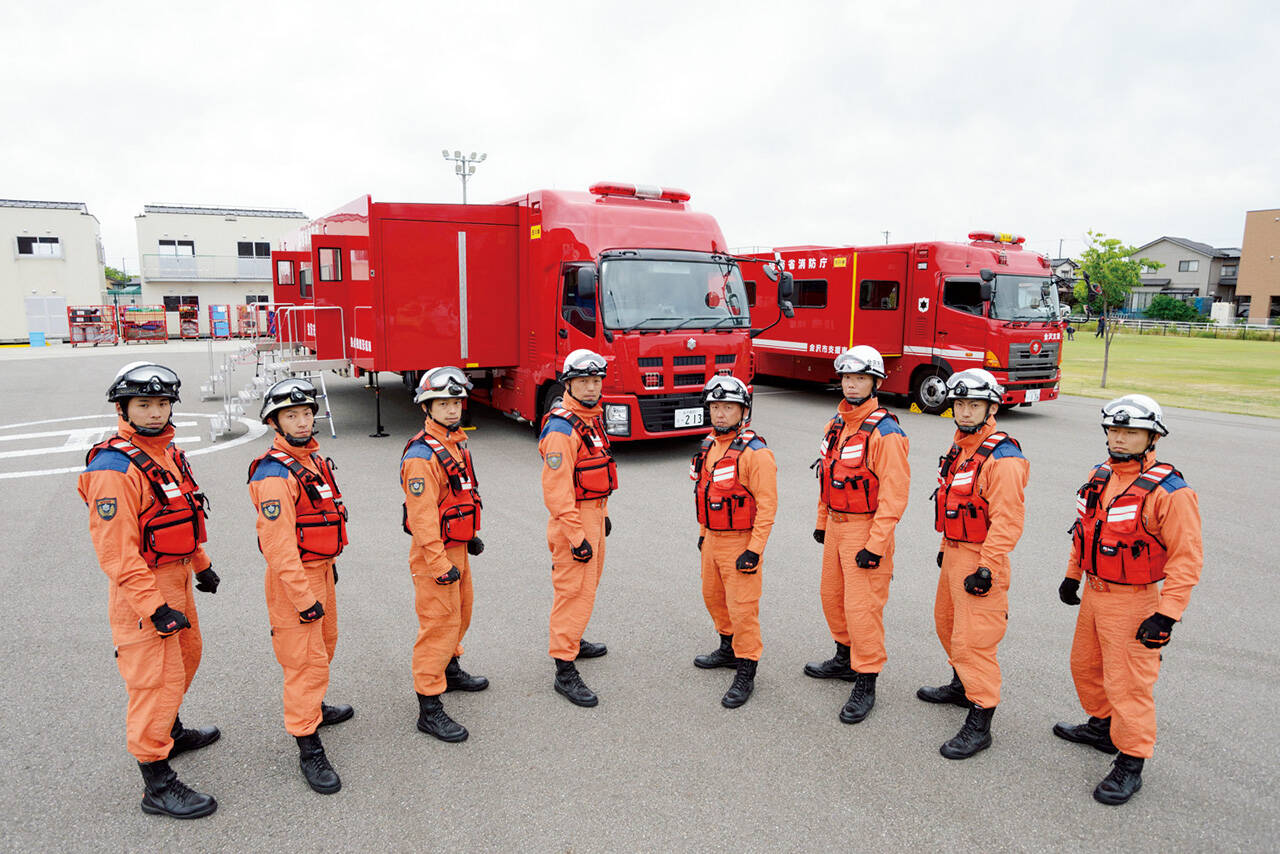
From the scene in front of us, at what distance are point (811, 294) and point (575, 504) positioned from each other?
14418 millimetres

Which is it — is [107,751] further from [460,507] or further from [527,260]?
[527,260]

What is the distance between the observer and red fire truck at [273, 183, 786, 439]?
10203 millimetres

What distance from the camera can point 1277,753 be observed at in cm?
386

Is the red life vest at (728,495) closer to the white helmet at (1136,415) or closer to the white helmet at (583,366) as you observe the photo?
the white helmet at (583,366)

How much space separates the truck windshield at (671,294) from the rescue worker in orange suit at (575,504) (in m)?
5.62

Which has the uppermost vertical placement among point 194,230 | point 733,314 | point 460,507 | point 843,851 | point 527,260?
point 194,230

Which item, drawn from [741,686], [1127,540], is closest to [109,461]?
[741,686]

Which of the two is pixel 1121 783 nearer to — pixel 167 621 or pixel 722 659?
pixel 722 659

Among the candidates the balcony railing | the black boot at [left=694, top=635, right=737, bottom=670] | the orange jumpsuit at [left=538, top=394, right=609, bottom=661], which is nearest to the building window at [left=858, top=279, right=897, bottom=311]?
the black boot at [left=694, top=635, right=737, bottom=670]

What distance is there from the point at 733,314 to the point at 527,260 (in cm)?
327

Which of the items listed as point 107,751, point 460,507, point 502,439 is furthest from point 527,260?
point 107,751

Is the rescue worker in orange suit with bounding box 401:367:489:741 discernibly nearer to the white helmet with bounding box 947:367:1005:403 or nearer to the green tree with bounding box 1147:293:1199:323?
the white helmet with bounding box 947:367:1005:403

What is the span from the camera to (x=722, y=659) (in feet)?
15.7

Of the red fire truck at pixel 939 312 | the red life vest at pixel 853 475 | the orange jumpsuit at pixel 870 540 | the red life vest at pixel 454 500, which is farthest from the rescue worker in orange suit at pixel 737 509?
the red fire truck at pixel 939 312
